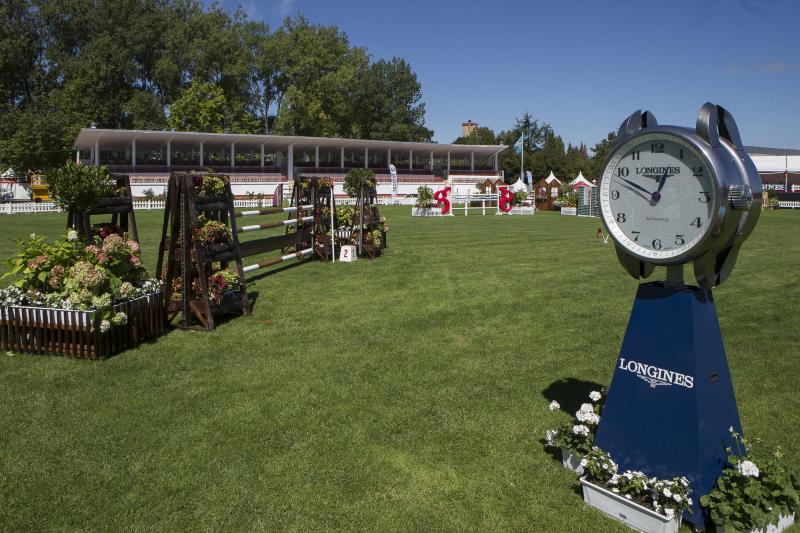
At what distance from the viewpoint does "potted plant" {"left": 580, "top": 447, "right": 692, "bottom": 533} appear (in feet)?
11.5

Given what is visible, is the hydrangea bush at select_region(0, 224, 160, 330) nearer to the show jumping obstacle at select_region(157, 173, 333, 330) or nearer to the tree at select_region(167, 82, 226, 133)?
the show jumping obstacle at select_region(157, 173, 333, 330)

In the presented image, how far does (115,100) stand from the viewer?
6812 centimetres

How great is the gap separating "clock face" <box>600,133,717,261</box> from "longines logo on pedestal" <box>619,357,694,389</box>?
665 millimetres

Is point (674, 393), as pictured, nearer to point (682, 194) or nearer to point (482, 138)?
point (682, 194)

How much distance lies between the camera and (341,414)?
5.27 m

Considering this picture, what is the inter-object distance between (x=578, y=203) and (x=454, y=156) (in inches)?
1590

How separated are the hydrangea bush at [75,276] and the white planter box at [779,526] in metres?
6.07

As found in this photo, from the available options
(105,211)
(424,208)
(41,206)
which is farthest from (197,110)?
(105,211)

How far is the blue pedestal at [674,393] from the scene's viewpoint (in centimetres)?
356

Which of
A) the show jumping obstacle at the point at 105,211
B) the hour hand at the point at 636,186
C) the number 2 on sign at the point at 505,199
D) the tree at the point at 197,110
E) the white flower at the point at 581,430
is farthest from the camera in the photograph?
the tree at the point at 197,110

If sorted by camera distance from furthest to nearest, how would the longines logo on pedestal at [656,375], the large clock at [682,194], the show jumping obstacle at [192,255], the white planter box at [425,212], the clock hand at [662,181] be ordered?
1. the white planter box at [425,212]
2. the show jumping obstacle at [192,255]
3. the clock hand at [662,181]
4. the longines logo on pedestal at [656,375]
5. the large clock at [682,194]

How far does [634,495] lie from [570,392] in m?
2.08

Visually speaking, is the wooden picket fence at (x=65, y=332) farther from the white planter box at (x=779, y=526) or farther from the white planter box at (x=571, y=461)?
the white planter box at (x=779, y=526)

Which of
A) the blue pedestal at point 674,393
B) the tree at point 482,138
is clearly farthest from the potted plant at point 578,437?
the tree at point 482,138
